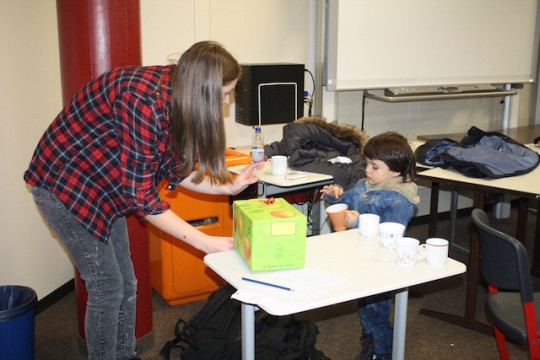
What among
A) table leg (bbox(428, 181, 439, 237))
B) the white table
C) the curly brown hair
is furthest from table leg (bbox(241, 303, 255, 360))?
table leg (bbox(428, 181, 439, 237))

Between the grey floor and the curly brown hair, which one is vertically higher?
the curly brown hair

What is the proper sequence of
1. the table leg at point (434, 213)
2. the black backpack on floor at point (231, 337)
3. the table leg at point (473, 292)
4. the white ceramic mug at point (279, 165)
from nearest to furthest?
the black backpack on floor at point (231, 337), the table leg at point (473, 292), the white ceramic mug at point (279, 165), the table leg at point (434, 213)

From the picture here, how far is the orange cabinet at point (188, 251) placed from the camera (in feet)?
10.7

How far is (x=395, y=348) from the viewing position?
80.0 inches

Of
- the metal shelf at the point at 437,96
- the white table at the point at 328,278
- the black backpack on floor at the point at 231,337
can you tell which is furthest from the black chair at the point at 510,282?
the metal shelf at the point at 437,96

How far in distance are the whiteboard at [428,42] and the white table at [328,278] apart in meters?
2.28

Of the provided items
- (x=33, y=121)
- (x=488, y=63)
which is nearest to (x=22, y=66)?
(x=33, y=121)

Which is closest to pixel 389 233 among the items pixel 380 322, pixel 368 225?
pixel 368 225

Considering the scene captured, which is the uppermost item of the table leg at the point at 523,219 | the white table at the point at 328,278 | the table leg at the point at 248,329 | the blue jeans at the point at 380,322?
the white table at the point at 328,278

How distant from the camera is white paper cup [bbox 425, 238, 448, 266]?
73.5 inches

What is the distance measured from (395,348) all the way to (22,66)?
2.28 m

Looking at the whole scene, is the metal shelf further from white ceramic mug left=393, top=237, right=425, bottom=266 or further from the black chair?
white ceramic mug left=393, top=237, right=425, bottom=266

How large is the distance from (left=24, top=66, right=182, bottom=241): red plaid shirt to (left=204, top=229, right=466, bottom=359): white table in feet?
1.19

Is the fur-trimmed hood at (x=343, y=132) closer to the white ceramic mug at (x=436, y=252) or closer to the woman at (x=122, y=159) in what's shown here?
the woman at (x=122, y=159)
